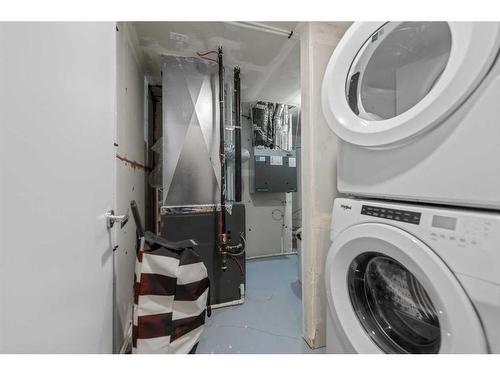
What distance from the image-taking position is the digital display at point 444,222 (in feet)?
1.70

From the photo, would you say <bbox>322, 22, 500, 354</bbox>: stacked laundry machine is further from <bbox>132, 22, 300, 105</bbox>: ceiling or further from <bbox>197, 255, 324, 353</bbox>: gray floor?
<bbox>132, 22, 300, 105</bbox>: ceiling

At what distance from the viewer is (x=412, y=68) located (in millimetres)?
812

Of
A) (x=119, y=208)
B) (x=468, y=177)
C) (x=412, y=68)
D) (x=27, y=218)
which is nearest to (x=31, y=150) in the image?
(x=27, y=218)

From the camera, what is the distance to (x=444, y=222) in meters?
0.53

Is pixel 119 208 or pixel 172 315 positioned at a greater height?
pixel 119 208

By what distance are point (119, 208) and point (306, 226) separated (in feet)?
3.64

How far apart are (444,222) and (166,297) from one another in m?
1.08

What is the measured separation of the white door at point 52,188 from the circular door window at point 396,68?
95 cm

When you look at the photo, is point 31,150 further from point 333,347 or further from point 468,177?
point 333,347

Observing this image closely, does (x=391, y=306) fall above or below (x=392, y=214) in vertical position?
below

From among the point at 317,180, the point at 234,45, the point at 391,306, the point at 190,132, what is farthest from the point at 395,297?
the point at 234,45

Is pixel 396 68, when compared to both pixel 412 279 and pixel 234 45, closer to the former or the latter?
pixel 412 279

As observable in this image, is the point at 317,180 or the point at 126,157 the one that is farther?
the point at 126,157

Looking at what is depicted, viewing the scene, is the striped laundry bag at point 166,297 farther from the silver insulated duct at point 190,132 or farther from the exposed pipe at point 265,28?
the exposed pipe at point 265,28
